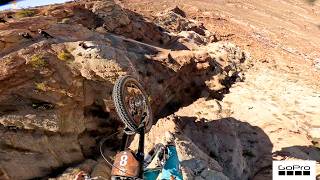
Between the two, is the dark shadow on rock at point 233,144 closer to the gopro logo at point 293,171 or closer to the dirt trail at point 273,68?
the dirt trail at point 273,68

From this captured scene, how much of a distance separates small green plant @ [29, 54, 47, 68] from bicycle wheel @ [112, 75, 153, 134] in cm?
394

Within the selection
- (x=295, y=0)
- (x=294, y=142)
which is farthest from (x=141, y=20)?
(x=295, y=0)

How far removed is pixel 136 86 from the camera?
32.5 ft

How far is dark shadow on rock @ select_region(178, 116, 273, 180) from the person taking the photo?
14844mm

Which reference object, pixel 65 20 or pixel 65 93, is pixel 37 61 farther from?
pixel 65 20

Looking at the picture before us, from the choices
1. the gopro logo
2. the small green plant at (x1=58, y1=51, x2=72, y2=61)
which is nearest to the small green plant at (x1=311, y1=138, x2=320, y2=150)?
the gopro logo

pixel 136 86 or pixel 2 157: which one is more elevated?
pixel 136 86

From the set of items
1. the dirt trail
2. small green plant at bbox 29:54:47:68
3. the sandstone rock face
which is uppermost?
small green plant at bbox 29:54:47:68

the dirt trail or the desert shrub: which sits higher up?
the desert shrub

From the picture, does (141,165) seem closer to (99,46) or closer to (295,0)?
(99,46)

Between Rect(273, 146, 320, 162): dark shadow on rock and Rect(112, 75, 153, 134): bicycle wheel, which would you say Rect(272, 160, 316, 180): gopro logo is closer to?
Rect(112, 75, 153, 134): bicycle wheel

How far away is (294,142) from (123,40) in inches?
326

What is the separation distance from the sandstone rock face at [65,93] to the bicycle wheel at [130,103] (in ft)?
9.76

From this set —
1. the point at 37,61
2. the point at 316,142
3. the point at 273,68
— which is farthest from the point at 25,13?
the point at 273,68
